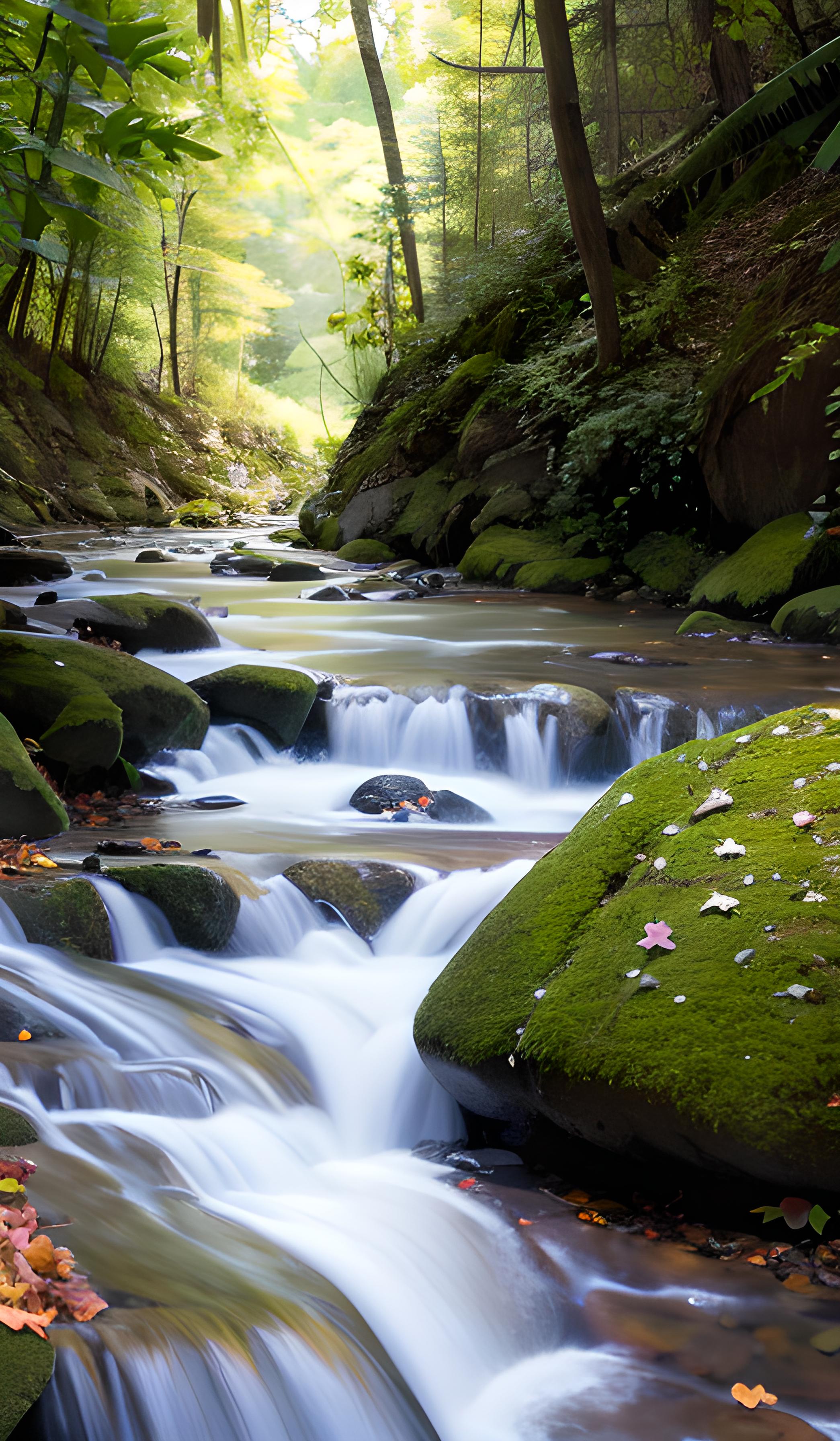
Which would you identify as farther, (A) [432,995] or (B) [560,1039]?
(A) [432,995]

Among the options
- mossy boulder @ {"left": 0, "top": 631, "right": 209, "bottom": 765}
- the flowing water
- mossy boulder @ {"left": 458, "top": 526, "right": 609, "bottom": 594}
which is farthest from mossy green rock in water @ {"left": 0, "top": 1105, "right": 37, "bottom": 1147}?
mossy boulder @ {"left": 458, "top": 526, "right": 609, "bottom": 594}

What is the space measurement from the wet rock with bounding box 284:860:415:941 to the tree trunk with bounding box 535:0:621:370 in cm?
988

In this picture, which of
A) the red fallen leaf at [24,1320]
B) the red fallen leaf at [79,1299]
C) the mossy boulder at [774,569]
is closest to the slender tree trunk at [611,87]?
the mossy boulder at [774,569]

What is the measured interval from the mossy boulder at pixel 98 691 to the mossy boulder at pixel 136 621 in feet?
4.10

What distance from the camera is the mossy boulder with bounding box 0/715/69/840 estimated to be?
15.0ft

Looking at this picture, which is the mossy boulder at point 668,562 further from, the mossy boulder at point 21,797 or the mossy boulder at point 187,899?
the mossy boulder at point 187,899

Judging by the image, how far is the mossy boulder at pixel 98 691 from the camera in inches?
217

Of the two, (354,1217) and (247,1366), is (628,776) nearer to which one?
(354,1217)

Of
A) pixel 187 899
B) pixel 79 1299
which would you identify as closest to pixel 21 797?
pixel 187 899

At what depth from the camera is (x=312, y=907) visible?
4293 mm

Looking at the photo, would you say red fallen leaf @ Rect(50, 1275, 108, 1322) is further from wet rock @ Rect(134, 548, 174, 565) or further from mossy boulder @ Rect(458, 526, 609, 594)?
wet rock @ Rect(134, 548, 174, 565)

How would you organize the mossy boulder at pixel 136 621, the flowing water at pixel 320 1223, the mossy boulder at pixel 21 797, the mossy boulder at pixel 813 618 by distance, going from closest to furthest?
the flowing water at pixel 320 1223
the mossy boulder at pixel 21 797
the mossy boulder at pixel 136 621
the mossy boulder at pixel 813 618

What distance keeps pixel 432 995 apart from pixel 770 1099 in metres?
1.23

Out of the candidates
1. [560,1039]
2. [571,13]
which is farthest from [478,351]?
[560,1039]
